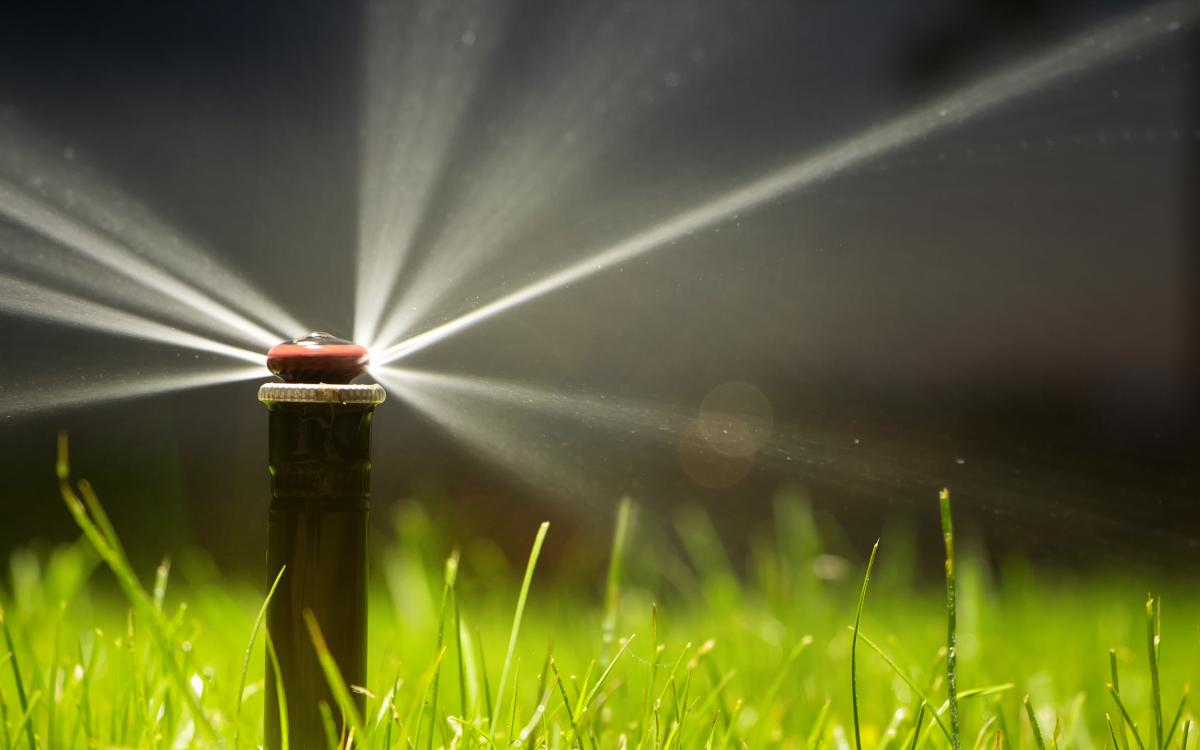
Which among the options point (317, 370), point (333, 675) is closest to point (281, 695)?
point (333, 675)

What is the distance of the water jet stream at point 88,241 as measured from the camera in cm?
159

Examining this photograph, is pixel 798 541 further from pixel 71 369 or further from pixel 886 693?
pixel 71 369

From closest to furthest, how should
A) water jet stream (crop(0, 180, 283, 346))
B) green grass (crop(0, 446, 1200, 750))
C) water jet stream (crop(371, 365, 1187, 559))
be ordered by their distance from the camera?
green grass (crop(0, 446, 1200, 750)) < water jet stream (crop(0, 180, 283, 346)) < water jet stream (crop(371, 365, 1187, 559))

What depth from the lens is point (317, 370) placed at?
914 mm

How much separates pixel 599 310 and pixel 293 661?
91.0 inches

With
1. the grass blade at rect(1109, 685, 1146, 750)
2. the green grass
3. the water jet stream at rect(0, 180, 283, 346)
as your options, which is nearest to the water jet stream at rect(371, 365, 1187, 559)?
the green grass

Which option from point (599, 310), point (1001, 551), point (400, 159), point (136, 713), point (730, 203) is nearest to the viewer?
point (136, 713)

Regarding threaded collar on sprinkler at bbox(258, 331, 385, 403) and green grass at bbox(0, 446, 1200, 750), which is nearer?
threaded collar on sprinkler at bbox(258, 331, 385, 403)

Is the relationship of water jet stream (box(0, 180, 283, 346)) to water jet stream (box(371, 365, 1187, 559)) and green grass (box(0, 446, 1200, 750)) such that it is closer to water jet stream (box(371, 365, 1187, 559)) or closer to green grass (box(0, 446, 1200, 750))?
green grass (box(0, 446, 1200, 750))

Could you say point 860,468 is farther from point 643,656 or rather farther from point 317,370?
point 317,370

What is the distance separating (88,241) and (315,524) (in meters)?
1.11

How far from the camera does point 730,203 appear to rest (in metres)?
2.01

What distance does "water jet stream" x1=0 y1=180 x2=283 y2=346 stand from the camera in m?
1.59

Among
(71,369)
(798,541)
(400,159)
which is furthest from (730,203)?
(71,369)
